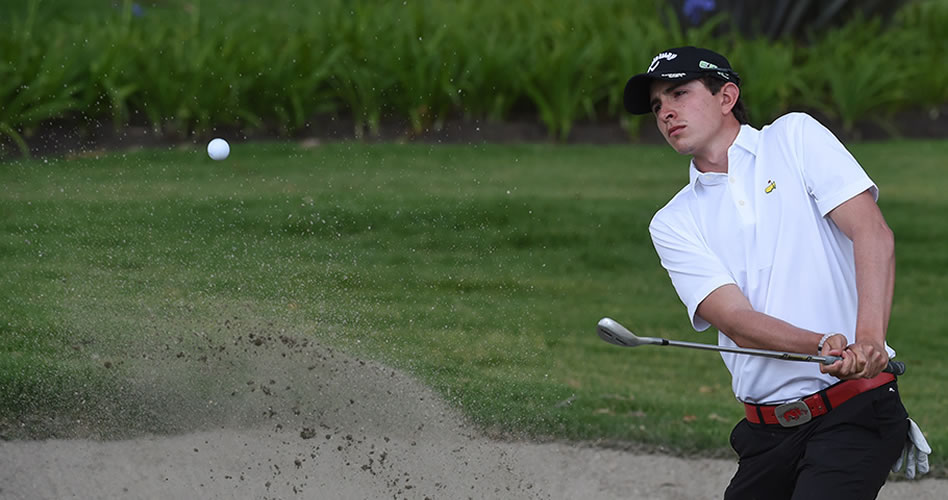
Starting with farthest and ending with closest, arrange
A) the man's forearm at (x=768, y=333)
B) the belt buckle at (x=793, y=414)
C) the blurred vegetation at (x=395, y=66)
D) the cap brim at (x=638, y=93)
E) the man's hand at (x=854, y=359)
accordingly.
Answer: the blurred vegetation at (x=395, y=66) → the cap brim at (x=638, y=93) → the belt buckle at (x=793, y=414) → the man's forearm at (x=768, y=333) → the man's hand at (x=854, y=359)

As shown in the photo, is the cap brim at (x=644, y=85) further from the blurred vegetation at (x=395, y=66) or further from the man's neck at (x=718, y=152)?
the blurred vegetation at (x=395, y=66)

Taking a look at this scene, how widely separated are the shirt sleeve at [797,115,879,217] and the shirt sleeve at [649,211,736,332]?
31 centimetres

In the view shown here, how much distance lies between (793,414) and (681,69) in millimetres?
962

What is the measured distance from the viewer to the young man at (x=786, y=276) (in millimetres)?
3223

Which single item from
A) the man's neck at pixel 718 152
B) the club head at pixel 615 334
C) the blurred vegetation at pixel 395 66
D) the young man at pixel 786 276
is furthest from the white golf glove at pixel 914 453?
the blurred vegetation at pixel 395 66

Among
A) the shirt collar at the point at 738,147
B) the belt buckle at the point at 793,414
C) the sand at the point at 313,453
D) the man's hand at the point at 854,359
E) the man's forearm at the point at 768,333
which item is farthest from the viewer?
the sand at the point at 313,453

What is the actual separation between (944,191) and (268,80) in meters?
5.45

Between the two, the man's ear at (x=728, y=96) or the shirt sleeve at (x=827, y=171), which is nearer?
the shirt sleeve at (x=827, y=171)

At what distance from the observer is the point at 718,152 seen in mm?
3516

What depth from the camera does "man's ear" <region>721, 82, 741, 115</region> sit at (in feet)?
11.6

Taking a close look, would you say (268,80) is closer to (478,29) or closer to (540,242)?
(478,29)

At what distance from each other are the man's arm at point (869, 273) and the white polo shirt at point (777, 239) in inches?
1.7

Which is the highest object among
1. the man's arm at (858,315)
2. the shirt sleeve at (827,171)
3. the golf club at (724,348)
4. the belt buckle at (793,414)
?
the shirt sleeve at (827,171)

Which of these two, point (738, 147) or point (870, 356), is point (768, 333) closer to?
point (870, 356)
